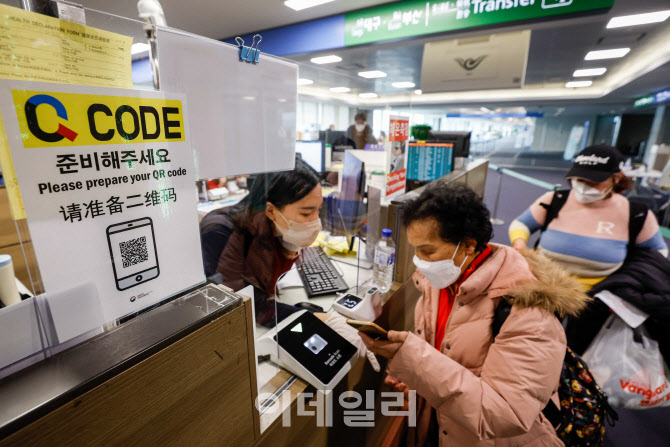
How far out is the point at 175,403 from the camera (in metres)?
0.60

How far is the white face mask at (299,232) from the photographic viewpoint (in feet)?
4.14

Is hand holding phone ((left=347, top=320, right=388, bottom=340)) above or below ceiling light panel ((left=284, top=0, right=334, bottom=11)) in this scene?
below

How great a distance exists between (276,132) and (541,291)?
99cm

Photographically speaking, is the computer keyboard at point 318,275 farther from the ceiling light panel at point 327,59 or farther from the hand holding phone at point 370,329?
the ceiling light panel at point 327,59

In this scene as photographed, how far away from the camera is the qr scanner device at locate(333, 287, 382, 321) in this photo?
134cm

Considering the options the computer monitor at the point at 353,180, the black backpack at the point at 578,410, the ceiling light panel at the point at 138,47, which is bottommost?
the black backpack at the point at 578,410

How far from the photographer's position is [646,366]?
182 cm

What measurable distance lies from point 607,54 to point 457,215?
26.4ft

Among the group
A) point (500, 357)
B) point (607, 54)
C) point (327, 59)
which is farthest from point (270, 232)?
point (607, 54)

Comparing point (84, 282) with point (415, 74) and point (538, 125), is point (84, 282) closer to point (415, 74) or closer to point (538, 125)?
point (415, 74)

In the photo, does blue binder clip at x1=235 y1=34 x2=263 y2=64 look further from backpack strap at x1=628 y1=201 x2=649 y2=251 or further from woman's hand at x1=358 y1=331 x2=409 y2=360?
backpack strap at x1=628 y1=201 x2=649 y2=251

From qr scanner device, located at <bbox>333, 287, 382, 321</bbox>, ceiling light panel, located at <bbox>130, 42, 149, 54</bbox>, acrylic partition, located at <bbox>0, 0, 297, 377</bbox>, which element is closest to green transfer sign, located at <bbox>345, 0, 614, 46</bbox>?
qr scanner device, located at <bbox>333, 287, 382, 321</bbox>

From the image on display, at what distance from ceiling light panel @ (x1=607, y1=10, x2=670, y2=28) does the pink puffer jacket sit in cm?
520

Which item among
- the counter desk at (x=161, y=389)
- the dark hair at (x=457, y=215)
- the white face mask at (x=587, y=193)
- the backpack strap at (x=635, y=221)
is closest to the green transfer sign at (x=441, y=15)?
the white face mask at (x=587, y=193)
